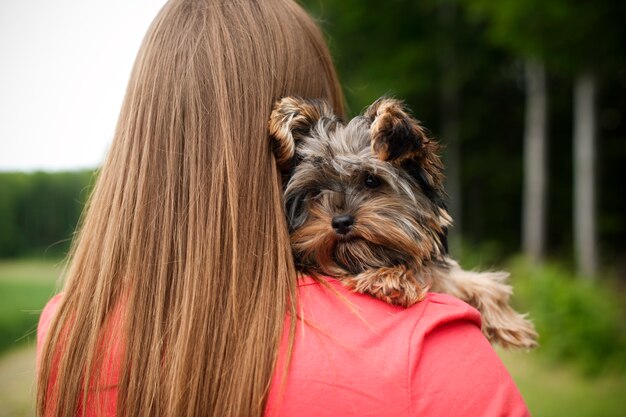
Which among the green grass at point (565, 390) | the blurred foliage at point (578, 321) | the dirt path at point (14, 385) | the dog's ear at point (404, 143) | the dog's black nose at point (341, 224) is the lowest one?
the green grass at point (565, 390)

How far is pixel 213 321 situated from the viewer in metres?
1.57

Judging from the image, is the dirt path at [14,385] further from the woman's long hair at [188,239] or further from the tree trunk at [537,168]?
the tree trunk at [537,168]

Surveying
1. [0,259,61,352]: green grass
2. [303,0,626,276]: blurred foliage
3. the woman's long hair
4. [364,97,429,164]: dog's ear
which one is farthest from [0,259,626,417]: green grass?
[303,0,626,276]: blurred foliage

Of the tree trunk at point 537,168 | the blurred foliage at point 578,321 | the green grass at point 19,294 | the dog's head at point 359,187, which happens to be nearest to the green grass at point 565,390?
the blurred foliage at point 578,321

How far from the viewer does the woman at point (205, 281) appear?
1471 mm

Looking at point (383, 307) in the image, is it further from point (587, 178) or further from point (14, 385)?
point (587, 178)

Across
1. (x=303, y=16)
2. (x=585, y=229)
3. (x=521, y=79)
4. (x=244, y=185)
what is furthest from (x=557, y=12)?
(x=521, y=79)

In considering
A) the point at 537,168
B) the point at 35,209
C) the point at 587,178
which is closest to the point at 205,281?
the point at 35,209

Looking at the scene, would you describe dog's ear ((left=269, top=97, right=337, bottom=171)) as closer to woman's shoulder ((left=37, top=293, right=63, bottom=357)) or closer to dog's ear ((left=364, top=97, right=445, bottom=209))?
dog's ear ((left=364, top=97, right=445, bottom=209))

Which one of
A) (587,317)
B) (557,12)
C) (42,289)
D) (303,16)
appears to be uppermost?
(557,12)

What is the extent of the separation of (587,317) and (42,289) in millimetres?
6595

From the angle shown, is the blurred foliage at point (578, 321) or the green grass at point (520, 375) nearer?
the green grass at point (520, 375)

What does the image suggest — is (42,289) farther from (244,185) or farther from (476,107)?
(476,107)

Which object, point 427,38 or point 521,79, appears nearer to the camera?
point 427,38
